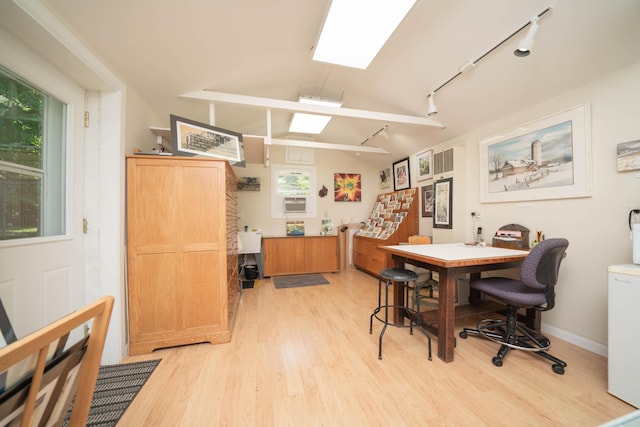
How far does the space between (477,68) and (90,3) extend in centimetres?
311

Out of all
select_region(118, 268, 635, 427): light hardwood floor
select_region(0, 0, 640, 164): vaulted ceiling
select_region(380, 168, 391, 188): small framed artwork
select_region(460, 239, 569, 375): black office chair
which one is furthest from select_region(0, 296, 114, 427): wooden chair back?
select_region(380, 168, 391, 188): small framed artwork

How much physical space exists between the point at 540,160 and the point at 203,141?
3509 mm

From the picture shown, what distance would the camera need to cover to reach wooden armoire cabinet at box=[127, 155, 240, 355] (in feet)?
6.42

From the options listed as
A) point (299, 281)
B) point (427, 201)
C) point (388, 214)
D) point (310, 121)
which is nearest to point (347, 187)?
point (388, 214)

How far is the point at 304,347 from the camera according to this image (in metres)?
2.07

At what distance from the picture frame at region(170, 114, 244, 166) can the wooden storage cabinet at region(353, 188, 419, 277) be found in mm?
2776

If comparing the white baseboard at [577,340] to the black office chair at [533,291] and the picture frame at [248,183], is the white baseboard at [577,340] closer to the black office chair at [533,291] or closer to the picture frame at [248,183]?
the black office chair at [533,291]

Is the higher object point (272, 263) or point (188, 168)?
point (188, 168)

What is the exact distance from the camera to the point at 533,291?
1.94 m

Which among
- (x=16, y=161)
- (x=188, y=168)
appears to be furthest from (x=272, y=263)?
(x=16, y=161)

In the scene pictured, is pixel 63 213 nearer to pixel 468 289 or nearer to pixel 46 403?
pixel 46 403

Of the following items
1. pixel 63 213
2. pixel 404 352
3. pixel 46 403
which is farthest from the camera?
pixel 404 352

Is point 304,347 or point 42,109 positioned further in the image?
point 304,347

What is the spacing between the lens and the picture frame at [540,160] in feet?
6.68
